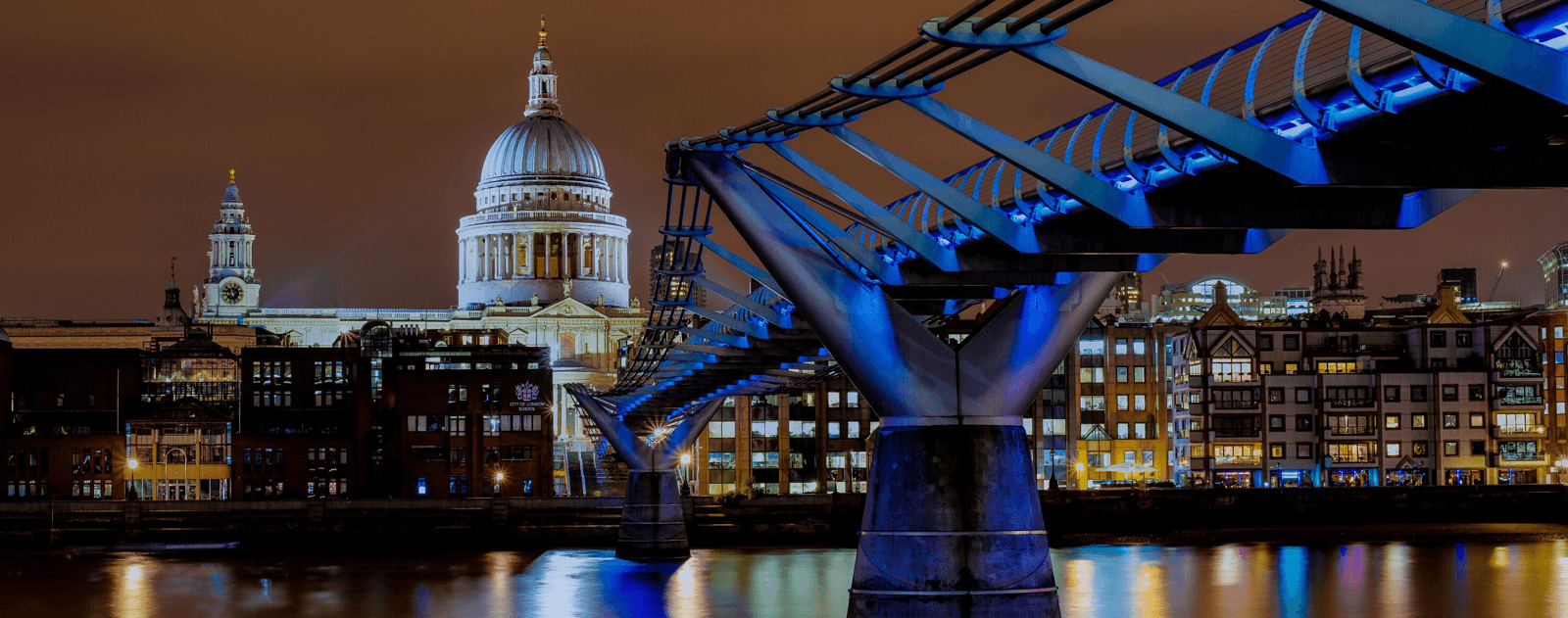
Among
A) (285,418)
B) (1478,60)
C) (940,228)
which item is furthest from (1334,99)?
(285,418)

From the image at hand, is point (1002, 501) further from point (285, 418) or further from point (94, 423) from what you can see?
point (94, 423)

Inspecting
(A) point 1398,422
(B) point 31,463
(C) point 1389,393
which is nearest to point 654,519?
(C) point 1389,393

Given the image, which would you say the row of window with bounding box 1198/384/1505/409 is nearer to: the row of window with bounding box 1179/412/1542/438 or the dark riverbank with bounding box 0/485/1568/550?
the row of window with bounding box 1179/412/1542/438

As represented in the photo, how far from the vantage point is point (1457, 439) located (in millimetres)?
108625

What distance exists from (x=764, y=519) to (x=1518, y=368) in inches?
1799

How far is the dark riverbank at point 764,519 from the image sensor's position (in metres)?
95.6

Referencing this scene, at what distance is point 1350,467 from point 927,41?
93.4m

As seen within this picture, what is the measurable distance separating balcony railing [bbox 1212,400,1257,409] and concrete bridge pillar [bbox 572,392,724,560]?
132 feet

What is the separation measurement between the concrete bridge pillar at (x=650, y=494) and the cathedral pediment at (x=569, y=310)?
11293 centimetres

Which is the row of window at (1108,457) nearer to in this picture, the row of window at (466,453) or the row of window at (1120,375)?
the row of window at (1120,375)

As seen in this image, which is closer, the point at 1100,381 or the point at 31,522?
the point at 31,522

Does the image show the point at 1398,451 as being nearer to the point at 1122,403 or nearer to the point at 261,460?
the point at 1122,403

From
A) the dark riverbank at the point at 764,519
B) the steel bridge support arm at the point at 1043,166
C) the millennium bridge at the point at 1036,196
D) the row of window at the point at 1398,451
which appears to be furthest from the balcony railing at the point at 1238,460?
the steel bridge support arm at the point at 1043,166

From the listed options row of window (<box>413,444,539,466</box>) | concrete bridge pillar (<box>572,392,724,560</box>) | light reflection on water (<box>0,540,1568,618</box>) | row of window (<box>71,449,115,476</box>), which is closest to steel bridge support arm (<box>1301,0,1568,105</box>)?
light reflection on water (<box>0,540,1568,618</box>)
